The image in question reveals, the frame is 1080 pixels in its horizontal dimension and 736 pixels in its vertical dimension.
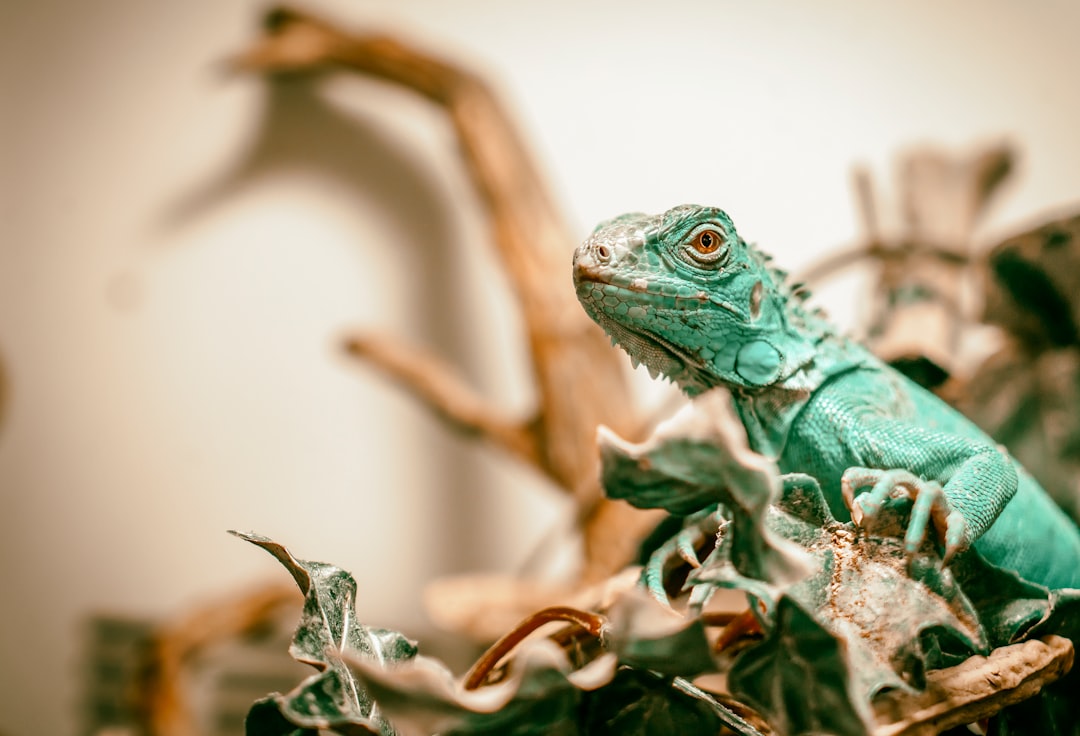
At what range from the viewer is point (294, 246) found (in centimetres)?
393

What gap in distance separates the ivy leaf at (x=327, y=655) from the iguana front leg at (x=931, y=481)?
51 cm

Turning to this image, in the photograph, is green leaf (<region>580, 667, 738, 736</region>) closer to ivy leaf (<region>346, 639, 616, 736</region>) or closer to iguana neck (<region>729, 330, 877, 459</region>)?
ivy leaf (<region>346, 639, 616, 736</region>)

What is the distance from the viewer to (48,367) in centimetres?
389

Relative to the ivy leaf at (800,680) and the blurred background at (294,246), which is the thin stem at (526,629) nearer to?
the ivy leaf at (800,680)

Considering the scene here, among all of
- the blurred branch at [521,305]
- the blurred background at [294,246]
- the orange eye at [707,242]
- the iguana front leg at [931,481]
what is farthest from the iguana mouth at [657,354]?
the blurred background at [294,246]

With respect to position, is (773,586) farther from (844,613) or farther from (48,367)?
(48,367)

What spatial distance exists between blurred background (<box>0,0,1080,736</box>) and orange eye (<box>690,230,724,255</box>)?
2277 millimetres

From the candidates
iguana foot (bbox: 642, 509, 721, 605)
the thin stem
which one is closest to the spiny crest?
iguana foot (bbox: 642, 509, 721, 605)

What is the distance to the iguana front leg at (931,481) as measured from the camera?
852 mm

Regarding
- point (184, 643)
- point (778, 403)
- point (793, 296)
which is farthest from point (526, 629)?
point (184, 643)

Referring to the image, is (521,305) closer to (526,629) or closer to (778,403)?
(778,403)

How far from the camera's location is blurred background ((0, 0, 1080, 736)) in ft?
11.2

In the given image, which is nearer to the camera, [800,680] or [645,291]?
[800,680]

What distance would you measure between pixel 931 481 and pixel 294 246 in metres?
3.42
